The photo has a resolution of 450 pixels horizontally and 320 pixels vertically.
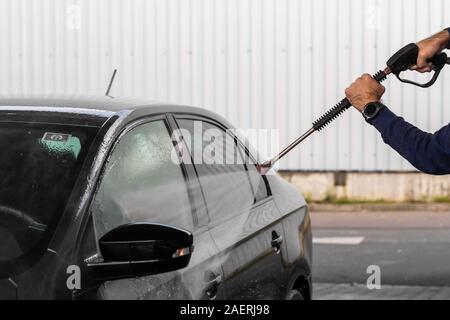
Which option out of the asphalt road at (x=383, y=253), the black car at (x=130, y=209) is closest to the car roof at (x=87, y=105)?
the black car at (x=130, y=209)

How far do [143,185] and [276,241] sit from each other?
3.46 feet

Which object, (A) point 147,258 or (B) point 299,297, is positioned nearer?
(A) point 147,258

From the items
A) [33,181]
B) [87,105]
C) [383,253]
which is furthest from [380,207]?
[33,181]

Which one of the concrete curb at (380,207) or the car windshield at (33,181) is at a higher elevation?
the car windshield at (33,181)

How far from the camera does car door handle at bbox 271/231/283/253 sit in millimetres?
4750

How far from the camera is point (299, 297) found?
5.20 m

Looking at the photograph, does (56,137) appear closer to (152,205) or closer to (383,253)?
(152,205)

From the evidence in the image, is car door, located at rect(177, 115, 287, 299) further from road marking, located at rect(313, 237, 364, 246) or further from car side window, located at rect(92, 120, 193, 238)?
road marking, located at rect(313, 237, 364, 246)

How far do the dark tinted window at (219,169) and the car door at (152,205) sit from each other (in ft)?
0.48

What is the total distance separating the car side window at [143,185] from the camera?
3.66 m

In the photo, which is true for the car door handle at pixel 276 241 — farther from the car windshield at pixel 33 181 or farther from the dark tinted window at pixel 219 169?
the car windshield at pixel 33 181
